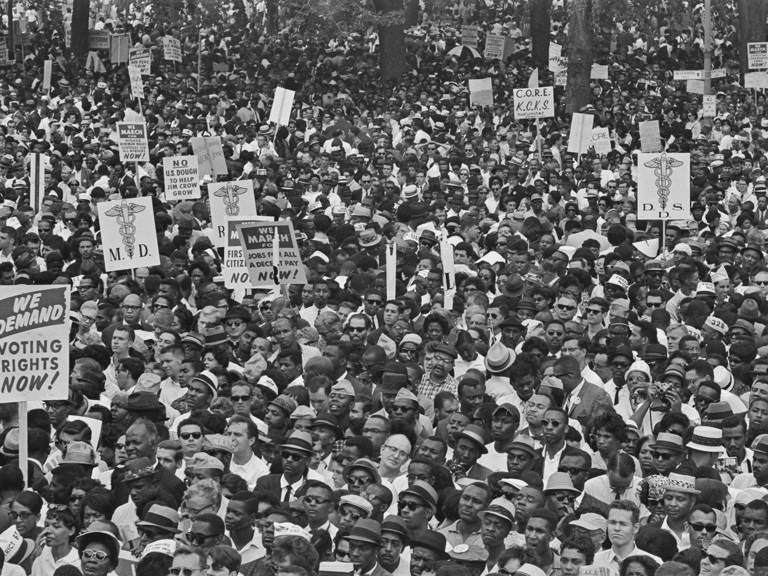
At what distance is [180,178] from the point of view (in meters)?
21.4

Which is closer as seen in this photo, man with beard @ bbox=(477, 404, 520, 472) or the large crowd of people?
the large crowd of people

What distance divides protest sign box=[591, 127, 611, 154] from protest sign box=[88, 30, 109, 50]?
14637 millimetres

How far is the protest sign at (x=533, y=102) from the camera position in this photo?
26.5 metres

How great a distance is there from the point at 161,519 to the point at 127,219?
7986mm

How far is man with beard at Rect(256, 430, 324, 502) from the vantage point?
1070cm

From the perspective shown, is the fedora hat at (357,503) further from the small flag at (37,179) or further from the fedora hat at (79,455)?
the small flag at (37,179)

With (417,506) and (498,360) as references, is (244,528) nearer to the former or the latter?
(417,506)

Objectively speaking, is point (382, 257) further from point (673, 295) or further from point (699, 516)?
point (699, 516)

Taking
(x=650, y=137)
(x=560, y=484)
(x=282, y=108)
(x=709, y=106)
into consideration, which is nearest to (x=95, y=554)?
(x=560, y=484)

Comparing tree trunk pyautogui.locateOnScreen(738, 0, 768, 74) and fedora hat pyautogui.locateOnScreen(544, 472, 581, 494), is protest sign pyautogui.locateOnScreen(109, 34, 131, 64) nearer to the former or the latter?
tree trunk pyautogui.locateOnScreen(738, 0, 768, 74)

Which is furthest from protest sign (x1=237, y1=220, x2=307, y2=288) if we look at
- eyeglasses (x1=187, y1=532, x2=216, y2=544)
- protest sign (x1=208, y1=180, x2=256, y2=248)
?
eyeglasses (x1=187, y1=532, x2=216, y2=544)

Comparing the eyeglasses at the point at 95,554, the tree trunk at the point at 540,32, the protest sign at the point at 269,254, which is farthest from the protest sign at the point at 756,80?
the eyeglasses at the point at 95,554

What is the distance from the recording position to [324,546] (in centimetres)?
989

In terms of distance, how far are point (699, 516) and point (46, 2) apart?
113 feet
